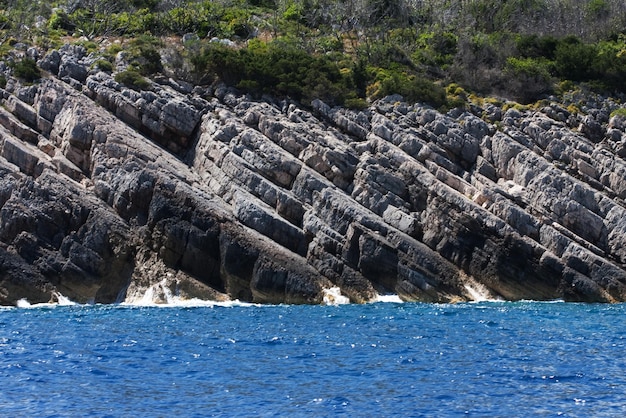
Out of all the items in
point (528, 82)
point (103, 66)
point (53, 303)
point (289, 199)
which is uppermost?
point (528, 82)

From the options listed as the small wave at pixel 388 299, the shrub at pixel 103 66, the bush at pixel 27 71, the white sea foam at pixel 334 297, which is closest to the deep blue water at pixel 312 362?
the white sea foam at pixel 334 297

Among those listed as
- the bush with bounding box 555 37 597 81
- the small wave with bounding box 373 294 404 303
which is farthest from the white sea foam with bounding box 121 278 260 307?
the bush with bounding box 555 37 597 81

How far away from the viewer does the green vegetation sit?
5547 cm

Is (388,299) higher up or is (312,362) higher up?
(312,362)

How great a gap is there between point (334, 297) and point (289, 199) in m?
6.32

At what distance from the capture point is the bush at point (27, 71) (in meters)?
51.8

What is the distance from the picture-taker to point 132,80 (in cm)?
5144

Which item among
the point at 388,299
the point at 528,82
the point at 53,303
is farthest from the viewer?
the point at 528,82

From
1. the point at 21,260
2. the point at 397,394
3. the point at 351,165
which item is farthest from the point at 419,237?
the point at 397,394

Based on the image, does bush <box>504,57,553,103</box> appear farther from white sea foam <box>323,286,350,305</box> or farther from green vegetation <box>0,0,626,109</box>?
white sea foam <box>323,286,350,305</box>

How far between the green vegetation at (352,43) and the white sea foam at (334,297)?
1557cm

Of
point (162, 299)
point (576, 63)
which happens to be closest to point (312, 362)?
point (162, 299)

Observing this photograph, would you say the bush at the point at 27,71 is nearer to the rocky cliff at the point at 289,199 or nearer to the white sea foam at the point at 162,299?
the rocky cliff at the point at 289,199

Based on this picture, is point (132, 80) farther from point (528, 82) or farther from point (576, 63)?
point (576, 63)
